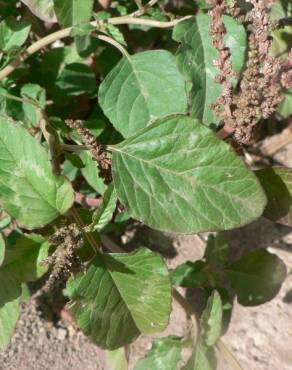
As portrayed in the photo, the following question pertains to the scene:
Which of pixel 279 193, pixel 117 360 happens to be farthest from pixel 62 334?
pixel 279 193

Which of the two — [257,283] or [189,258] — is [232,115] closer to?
[257,283]

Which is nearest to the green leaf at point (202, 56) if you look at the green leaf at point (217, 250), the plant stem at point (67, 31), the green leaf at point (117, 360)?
the plant stem at point (67, 31)

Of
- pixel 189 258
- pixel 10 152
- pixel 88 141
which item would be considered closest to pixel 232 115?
pixel 88 141

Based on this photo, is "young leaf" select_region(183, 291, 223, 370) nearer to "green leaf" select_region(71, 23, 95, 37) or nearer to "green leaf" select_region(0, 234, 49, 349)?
"green leaf" select_region(0, 234, 49, 349)

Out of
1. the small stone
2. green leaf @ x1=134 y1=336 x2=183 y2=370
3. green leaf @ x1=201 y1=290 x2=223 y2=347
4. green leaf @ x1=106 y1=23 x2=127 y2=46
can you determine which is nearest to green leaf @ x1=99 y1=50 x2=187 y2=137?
green leaf @ x1=106 y1=23 x2=127 y2=46

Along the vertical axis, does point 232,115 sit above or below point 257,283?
above

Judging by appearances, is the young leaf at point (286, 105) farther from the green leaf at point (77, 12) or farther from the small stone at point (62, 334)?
the small stone at point (62, 334)
